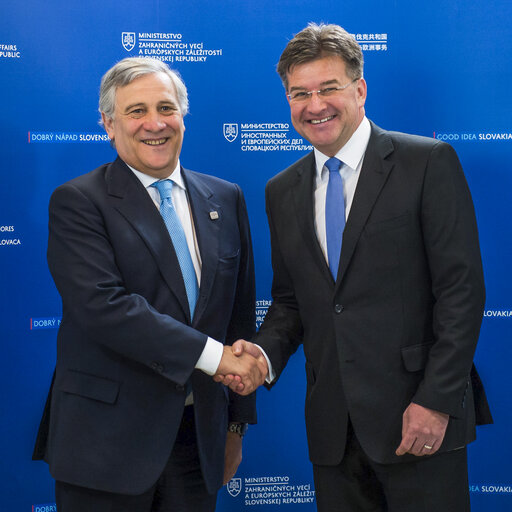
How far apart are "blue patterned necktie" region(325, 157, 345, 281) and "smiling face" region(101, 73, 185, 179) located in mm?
592

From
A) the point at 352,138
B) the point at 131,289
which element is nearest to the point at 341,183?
the point at 352,138

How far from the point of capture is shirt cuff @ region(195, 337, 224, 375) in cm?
216

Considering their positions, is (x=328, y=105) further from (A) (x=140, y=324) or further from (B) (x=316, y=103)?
(A) (x=140, y=324)

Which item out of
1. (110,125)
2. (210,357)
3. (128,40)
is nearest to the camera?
(210,357)

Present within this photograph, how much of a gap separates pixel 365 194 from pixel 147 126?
810 millimetres

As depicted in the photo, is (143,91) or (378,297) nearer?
(378,297)

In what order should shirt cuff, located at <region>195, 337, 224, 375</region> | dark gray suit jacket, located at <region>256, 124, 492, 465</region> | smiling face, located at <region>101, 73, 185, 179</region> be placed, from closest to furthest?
dark gray suit jacket, located at <region>256, 124, 492, 465</region> → shirt cuff, located at <region>195, 337, 224, 375</region> → smiling face, located at <region>101, 73, 185, 179</region>

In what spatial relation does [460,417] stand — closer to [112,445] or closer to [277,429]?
[112,445]

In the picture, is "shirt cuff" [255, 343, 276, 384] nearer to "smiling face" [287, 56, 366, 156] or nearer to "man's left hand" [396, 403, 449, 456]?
"man's left hand" [396, 403, 449, 456]

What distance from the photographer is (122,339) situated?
2074mm

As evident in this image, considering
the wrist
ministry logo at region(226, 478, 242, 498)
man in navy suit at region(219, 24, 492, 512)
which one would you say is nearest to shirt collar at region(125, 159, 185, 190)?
man in navy suit at region(219, 24, 492, 512)

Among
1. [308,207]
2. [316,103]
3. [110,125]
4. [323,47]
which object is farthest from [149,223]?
[323,47]

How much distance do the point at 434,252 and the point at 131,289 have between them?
3.30 feet

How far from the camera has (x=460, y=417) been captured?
2014 mm
